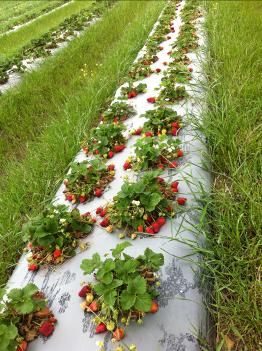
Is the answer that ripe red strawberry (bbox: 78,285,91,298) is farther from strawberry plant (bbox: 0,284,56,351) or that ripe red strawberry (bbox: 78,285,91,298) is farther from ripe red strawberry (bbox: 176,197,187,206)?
ripe red strawberry (bbox: 176,197,187,206)

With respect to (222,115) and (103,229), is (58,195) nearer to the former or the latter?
(103,229)

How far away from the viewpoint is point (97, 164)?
266cm

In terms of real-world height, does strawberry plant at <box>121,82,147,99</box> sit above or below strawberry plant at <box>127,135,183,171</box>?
below

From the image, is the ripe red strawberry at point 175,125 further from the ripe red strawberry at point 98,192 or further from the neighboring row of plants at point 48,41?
the neighboring row of plants at point 48,41

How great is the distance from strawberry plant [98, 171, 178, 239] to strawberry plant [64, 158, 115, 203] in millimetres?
347

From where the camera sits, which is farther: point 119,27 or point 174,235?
point 119,27

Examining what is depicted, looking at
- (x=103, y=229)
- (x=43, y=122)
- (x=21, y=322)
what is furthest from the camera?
(x=43, y=122)

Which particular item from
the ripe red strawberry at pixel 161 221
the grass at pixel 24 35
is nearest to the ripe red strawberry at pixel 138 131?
the ripe red strawberry at pixel 161 221

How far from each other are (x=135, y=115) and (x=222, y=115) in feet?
3.55

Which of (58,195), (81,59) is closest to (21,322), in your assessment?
(58,195)

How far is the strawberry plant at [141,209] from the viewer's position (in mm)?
2131

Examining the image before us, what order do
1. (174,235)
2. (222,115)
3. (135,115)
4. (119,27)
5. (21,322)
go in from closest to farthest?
1. (21,322)
2. (174,235)
3. (222,115)
4. (135,115)
5. (119,27)

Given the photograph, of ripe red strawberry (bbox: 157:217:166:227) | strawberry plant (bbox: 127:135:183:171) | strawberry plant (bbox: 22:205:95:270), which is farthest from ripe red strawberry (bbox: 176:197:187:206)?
strawberry plant (bbox: 22:205:95:270)

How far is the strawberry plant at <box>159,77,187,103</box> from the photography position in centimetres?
351
